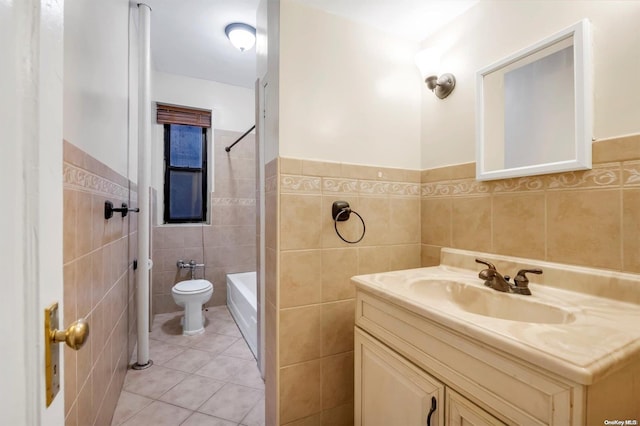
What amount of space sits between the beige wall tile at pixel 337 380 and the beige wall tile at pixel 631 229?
1.16 meters

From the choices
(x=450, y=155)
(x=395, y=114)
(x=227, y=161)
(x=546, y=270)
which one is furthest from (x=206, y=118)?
(x=546, y=270)

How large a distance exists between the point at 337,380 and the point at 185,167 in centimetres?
307

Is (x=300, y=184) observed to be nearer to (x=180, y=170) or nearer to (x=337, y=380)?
(x=337, y=380)

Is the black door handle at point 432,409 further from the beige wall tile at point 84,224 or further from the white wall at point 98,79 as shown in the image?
the white wall at point 98,79

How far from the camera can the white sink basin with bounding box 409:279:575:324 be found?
898mm

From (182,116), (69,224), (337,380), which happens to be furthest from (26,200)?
(182,116)

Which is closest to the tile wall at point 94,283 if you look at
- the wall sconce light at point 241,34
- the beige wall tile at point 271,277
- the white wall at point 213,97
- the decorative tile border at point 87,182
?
the decorative tile border at point 87,182

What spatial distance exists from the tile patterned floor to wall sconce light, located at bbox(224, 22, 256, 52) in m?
2.66

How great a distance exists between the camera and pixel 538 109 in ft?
3.68

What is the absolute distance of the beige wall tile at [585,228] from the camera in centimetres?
92

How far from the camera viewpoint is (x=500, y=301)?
40.5 inches

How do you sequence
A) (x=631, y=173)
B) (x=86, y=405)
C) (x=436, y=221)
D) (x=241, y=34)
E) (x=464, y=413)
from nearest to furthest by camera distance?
(x=464, y=413), (x=631, y=173), (x=86, y=405), (x=436, y=221), (x=241, y=34)

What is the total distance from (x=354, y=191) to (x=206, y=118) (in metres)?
2.70

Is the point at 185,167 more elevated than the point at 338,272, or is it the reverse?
the point at 185,167
